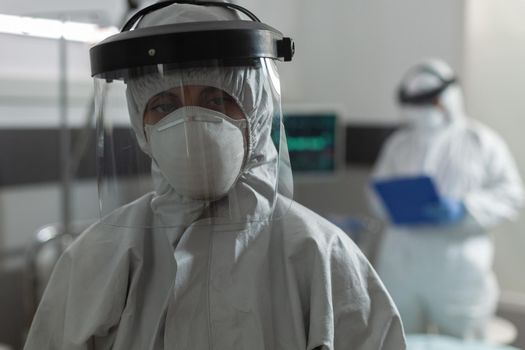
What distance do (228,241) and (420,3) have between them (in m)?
2.22

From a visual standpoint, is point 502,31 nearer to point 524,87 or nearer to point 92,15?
point 524,87

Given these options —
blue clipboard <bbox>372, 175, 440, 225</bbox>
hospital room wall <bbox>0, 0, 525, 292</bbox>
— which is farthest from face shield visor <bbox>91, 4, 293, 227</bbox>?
blue clipboard <bbox>372, 175, 440, 225</bbox>

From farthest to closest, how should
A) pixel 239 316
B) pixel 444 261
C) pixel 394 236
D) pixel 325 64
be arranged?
pixel 325 64 → pixel 394 236 → pixel 444 261 → pixel 239 316

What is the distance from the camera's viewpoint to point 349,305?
85 centimetres

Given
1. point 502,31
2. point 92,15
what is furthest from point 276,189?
point 502,31

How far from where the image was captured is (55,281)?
914 millimetres

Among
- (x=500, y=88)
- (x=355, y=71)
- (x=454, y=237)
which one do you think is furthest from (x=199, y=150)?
(x=355, y=71)

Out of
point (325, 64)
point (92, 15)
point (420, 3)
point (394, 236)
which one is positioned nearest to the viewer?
point (92, 15)

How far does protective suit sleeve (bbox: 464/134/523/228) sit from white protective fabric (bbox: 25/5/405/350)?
1.46 m

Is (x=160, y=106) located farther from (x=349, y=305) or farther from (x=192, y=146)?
(x=349, y=305)

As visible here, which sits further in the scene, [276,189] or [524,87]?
[524,87]

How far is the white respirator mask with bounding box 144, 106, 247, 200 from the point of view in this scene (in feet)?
2.66

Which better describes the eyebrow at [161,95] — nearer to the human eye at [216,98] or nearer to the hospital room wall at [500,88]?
the human eye at [216,98]

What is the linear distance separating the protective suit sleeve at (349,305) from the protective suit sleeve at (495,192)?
1.45 meters
